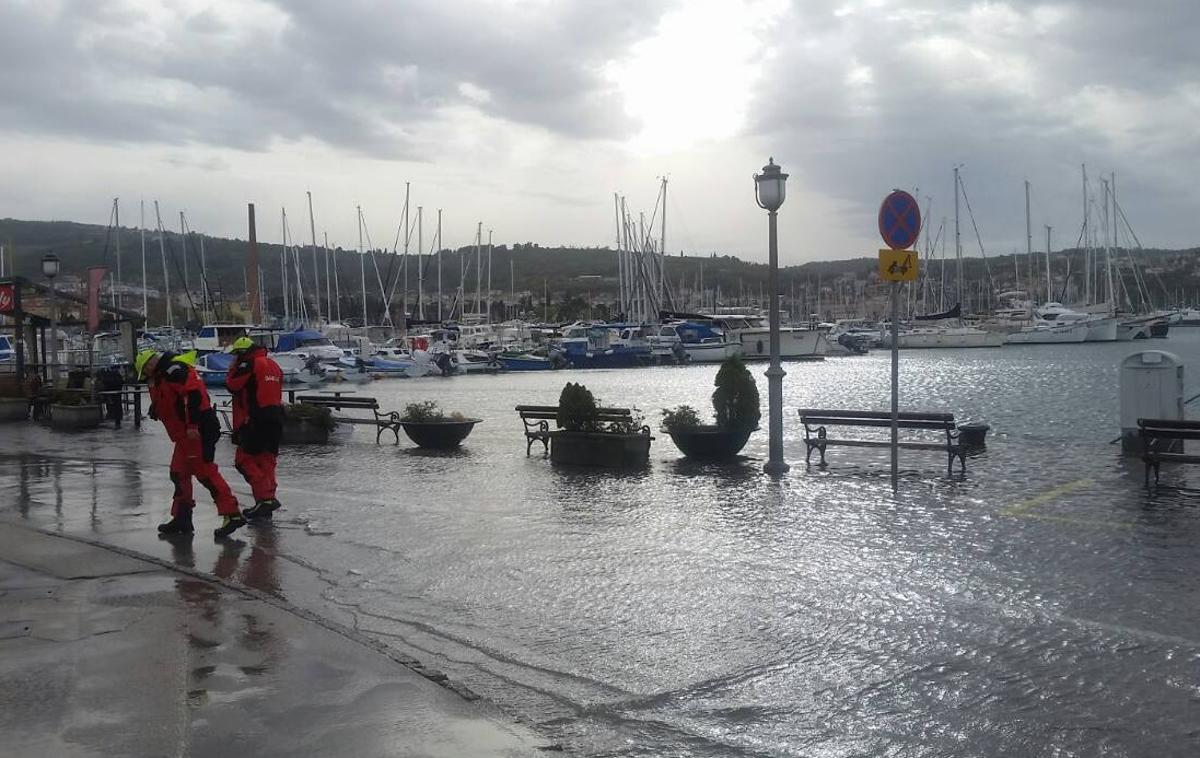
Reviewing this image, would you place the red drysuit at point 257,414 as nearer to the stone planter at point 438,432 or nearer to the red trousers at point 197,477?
the red trousers at point 197,477

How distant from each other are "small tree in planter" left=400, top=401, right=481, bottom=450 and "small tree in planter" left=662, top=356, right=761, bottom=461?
3.85 m

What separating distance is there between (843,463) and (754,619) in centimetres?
896

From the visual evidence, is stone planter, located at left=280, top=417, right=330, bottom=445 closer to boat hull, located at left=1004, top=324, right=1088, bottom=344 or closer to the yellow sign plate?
the yellow sign plate

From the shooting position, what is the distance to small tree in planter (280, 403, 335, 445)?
19.2 meters

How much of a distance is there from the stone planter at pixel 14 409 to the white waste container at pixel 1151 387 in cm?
2286

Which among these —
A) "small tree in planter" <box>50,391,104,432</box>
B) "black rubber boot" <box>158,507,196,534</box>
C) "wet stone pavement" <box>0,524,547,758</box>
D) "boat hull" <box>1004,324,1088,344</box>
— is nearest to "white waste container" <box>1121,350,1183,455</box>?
"black rubber boot" <box>158,507,196,534</box>

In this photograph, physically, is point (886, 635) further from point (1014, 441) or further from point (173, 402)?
point (1014, 441)

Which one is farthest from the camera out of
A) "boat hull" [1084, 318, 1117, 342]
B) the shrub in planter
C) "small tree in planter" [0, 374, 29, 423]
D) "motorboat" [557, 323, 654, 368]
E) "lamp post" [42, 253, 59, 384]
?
"boat hull" [1084, 318, 1117, 342]

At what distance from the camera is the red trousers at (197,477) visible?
1009 centimetres

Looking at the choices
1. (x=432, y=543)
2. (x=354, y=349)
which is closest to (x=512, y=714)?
(x=432, y=543)

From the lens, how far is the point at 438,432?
18078mm

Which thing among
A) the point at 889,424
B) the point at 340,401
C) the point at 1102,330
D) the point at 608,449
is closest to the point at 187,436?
the point at 608,449

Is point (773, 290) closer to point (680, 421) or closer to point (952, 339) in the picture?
point (680, 421)

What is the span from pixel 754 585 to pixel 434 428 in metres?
10.5
